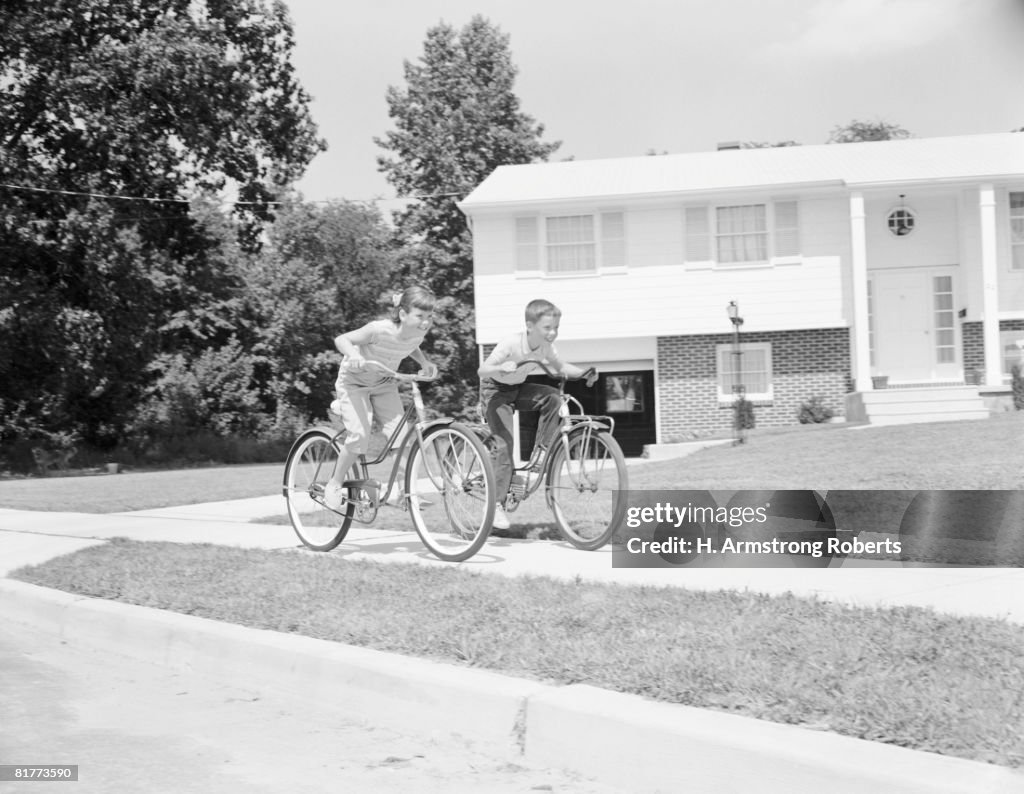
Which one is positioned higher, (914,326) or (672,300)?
(672,300)

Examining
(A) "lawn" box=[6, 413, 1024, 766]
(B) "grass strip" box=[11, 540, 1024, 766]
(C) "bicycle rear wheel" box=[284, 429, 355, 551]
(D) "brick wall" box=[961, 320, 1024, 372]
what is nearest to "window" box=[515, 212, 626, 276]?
(D) "brick wall" box=[961, 320, 1024, 372]

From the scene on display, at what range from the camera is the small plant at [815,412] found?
27.1 meters

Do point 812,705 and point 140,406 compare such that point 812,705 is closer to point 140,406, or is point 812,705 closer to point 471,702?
point 471,702

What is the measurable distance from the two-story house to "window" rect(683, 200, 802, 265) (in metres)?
0.03

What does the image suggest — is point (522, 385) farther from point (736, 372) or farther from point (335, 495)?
point (736, 372)

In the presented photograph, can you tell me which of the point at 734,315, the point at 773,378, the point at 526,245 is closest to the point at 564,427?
the point at 734,315

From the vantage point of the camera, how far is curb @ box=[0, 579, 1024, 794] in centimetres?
346

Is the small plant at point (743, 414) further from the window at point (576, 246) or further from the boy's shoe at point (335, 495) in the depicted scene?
the boy's shoe at point (335, 495)

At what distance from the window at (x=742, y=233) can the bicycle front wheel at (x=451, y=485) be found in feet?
68.7

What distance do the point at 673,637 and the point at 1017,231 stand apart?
2547cm

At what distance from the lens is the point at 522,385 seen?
8.54m

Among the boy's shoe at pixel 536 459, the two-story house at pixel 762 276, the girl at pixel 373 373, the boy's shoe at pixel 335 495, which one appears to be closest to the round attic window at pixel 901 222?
the two-story house at pixel 762 276

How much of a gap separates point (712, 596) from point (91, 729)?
10.3 ft

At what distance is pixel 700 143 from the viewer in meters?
39.0
